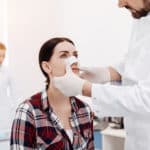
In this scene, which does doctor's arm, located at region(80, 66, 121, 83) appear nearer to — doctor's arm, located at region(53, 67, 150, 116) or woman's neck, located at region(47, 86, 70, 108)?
woman's neck, located at region(47, 86, 70, 108)

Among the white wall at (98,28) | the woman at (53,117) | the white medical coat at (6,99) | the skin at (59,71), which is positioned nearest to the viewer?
the woman at (53,117)

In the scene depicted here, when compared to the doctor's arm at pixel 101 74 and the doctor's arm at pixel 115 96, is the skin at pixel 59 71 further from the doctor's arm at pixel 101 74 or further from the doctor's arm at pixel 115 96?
the doctor's arm at pixel 115 96

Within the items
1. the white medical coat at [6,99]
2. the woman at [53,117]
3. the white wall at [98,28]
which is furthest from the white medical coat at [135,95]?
the white medical coat at [6,99]

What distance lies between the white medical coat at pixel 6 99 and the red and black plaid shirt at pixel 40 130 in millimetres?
1657

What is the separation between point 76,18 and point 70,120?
2059mm

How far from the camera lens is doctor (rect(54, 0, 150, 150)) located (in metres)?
1.21

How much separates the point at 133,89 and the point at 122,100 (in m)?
0.06

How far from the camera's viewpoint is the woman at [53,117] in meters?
1.42

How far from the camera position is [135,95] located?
1200 millimetres

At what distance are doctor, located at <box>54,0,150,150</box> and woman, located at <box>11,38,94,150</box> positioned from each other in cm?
20

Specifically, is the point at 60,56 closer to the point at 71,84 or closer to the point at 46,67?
the point at 46,67

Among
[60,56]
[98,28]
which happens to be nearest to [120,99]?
[60,56]

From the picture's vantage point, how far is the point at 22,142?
1403 mm

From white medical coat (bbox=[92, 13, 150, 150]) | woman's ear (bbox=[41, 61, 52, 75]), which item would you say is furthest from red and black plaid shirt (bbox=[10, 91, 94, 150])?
white medical coat (bbox=[92, 13, 150, 150])
